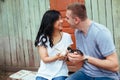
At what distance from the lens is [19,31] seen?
7559 mm

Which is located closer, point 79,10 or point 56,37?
point 79,10

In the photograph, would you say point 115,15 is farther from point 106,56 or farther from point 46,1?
point 106,56

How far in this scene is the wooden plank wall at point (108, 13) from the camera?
20.5 ft

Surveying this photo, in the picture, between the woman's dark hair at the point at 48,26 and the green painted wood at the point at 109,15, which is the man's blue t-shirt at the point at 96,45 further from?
the green painted wood at the point at 109,15

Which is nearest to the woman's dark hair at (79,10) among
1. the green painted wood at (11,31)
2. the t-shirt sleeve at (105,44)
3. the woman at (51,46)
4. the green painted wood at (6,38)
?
the t-shirt sleeve at (105,44)

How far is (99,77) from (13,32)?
4.13 meters

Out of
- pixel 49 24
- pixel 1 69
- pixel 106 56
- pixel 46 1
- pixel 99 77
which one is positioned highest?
pixel 46 1

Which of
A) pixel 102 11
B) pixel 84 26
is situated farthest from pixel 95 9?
pixel 84 26

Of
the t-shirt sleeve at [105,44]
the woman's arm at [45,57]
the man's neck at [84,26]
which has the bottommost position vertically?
the woman's arm at [45,57]

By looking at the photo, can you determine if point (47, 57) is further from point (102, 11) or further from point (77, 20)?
point (102, 11)

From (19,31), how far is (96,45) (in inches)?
157

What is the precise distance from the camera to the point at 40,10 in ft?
23.4

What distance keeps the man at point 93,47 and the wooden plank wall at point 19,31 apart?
325 centimetres

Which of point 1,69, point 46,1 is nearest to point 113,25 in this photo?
point 46,1
